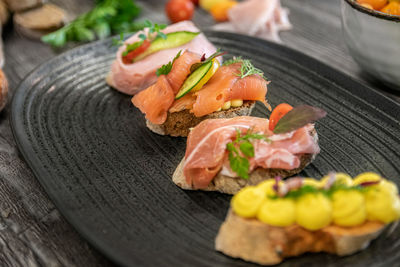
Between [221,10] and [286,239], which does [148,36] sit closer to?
[221,10]

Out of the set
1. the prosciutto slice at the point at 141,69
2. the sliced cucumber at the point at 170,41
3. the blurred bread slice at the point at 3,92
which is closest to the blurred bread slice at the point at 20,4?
the blurred bread slice at the point at 3,92

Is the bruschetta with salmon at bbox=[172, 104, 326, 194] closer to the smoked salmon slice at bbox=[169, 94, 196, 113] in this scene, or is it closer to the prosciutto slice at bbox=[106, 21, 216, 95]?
the smoked salmon slice at bbox=[169, 94, 196, 113]

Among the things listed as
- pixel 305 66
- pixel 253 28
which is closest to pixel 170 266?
pixel 305 66

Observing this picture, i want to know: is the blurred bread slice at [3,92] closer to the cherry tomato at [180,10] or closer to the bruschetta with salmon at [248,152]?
the bruschetta with salmon at [248,152]

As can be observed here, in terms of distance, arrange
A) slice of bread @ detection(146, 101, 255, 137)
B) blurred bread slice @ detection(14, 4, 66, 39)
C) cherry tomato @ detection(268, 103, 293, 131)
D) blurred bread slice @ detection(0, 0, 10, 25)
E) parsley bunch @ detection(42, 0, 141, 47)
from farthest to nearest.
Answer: blurred bread slice @ detection(0, 0, 10, 25) → blurred bread slice @ detection(14, 4, 66, 39) → parsley bunch @ detection(42, 0, 141, 47) → slice of bread @ detection(146, 101, 255, 137) → cherry tomato @ detection(268, 103, 293, 131)

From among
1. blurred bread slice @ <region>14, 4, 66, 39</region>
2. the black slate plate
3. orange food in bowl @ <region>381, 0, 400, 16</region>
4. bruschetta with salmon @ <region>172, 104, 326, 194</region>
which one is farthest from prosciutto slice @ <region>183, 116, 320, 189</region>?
blurred bread slice @ <region>14, 4, 66, 39</region>

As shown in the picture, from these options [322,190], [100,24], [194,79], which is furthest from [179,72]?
[100,24]
